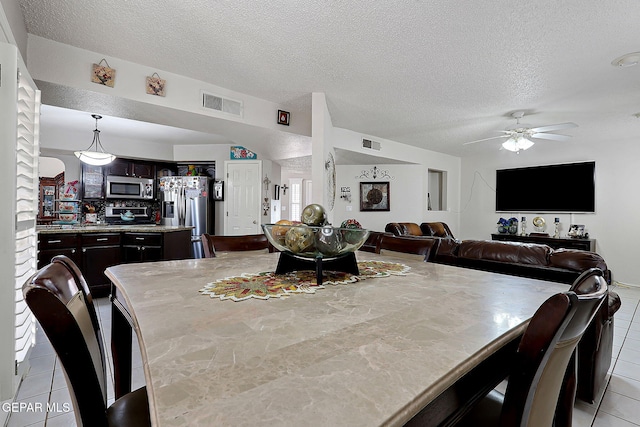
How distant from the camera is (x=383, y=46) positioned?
2463 millimetres

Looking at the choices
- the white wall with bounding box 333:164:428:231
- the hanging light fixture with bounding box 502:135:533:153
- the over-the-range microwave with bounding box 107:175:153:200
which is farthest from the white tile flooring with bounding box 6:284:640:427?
the over-the-range microwave with bounding box 107:175:153:200

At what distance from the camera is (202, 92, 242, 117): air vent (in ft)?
10.7

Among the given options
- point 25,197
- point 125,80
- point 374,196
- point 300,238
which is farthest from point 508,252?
point 374,196

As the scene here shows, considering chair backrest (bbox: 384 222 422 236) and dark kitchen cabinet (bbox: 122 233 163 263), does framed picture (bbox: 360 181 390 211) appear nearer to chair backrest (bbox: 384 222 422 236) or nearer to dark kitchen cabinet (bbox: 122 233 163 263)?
chair backrest (bbox: 384 222 422 236)

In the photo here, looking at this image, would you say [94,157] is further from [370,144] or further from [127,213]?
[370,144]

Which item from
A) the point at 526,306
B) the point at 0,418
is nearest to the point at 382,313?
the point at 526,306

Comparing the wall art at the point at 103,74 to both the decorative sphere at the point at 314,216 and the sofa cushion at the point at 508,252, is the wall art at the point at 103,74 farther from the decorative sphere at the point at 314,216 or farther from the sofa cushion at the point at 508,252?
the sofa cushion at the point at 508,252

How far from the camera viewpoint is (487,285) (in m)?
1.13

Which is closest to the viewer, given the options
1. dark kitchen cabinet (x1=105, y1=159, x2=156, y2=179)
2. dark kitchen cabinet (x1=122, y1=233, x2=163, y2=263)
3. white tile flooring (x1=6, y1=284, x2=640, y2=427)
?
white tile flooring (x1=6, y1=284, x2=640, y2=427)

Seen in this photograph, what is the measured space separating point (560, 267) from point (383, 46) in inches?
81.2

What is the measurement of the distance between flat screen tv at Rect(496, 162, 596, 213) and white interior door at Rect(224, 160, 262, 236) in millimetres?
5045

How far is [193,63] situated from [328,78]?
4.15 feet

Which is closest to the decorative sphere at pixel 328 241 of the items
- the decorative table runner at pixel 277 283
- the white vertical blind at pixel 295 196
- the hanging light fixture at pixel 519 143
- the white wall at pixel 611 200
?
the decorative table runner at pixel 277 283

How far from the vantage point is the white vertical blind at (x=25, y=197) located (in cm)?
176
